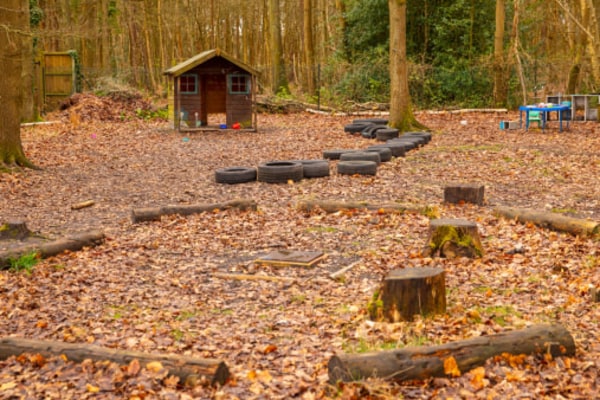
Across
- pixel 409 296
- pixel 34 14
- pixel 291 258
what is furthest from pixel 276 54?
pixel 409 296

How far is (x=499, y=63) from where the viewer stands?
1191 inches

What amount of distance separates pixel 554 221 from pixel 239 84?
17.3m

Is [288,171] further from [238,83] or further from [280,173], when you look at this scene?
[238,83]

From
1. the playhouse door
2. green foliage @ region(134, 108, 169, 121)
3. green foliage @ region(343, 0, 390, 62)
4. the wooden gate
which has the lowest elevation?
green foliage @ region(134, 108, 169, 121)

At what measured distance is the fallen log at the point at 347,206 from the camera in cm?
1049

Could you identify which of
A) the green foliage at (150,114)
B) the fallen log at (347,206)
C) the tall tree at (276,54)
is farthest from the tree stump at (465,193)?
the tall tree at (276,54)

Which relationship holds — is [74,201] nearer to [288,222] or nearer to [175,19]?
[288,222]

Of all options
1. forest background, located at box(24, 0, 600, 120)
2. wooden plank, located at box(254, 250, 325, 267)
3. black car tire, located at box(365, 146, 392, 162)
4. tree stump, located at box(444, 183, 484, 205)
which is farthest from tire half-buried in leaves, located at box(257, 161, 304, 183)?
forest background, located at box(24, 0, 600, 120)

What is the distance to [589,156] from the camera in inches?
645

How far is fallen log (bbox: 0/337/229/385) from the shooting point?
4.91 metres

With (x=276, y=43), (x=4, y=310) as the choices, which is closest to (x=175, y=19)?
(x=276, y=43)

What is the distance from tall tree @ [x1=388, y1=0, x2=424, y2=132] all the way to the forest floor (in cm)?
633

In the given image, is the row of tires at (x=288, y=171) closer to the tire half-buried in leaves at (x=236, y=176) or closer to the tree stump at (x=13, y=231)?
the tire half-buried in leaves at (x=236, y=176)

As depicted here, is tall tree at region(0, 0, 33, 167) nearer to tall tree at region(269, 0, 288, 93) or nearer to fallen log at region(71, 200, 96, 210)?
fallen log at region(71, 200, 96, 210)
